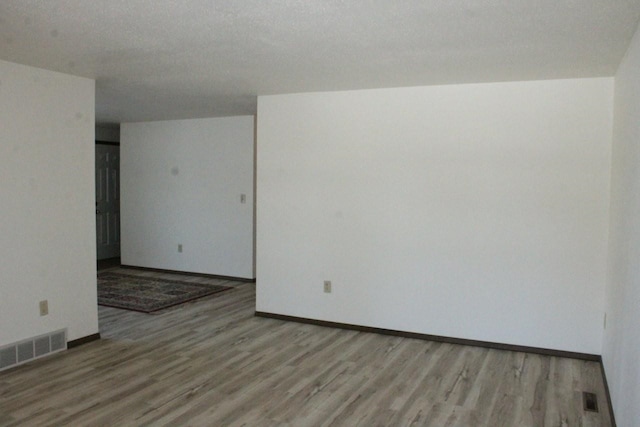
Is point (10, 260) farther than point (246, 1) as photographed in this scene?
Yes

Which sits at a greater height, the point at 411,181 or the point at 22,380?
the point at 411,181

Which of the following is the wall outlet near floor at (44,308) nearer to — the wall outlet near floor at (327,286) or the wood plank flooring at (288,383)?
the wood plank flooring at (288,383)

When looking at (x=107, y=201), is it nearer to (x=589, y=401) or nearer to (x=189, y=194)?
(x=189, y=194)

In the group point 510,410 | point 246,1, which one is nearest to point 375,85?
point 246,1

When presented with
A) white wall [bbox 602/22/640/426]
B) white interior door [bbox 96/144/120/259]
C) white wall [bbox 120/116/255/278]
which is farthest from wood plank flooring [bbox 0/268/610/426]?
white interior door [bbox 96/144/120/259]

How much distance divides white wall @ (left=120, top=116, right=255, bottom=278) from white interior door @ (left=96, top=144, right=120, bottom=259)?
30.3 inches

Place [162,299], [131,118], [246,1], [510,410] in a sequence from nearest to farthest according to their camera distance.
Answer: [246,1] < [510,410] < [162,299] < [131,118]

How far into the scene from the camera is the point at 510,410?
9.95 feet

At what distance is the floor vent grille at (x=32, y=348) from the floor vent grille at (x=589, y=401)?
12.1 feet

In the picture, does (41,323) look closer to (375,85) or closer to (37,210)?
(37,210)

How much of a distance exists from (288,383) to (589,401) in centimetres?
188

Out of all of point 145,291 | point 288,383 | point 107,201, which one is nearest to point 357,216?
point 288,383

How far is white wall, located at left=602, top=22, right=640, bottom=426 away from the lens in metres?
2.29

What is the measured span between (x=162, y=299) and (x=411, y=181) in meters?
3.11
